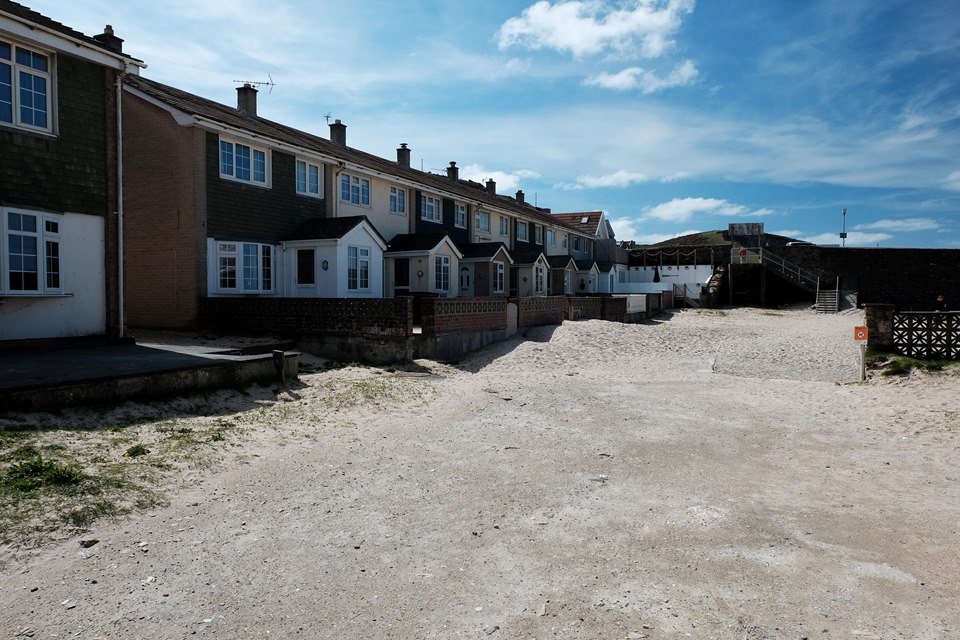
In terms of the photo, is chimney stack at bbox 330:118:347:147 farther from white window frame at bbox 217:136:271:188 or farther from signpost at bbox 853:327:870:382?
signpost at bbox 853:327:870:382

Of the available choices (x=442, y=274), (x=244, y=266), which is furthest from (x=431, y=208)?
(x=244, y=266)

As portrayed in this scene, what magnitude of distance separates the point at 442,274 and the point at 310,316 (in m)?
9.50

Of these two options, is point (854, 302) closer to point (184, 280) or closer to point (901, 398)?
point (901, 398)

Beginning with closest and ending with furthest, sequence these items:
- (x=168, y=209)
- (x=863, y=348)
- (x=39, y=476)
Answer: (x=39, y=476)
(x=863, y=348)
(x=168, y=209)

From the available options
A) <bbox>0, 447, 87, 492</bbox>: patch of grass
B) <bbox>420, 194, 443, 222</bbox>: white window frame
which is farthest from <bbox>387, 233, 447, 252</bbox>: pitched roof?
<bbox>0, 447, 87, 492</bbox>: patch of grass

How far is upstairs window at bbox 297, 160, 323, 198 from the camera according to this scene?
66.2 feet

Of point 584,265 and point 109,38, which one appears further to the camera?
point 584,265

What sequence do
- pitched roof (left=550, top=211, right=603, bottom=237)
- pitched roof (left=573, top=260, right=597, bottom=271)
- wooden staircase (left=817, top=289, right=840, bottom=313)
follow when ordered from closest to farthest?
wooden staircase (left=817, top=289, right=840, bottom=313) < pitched roof (left=573, top=260, right=597, bottom=271) < pitched roof (left=550, top=211, right=603, bottom=237)

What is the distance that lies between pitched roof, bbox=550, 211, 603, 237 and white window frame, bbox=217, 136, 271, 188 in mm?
33487

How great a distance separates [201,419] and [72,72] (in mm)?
8503

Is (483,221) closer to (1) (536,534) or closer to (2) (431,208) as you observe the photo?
(2) (431,208)

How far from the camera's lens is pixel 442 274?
81.4 feet

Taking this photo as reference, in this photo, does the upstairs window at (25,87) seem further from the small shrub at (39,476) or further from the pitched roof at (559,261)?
the pitched roof at (559,261)

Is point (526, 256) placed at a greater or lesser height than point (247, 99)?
lesser
